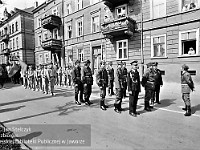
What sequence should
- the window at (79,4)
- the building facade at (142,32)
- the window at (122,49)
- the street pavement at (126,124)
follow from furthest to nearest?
1. the window at (79,4)
2. the window at (122,49)
3. the building facade at (142,32)
4. the street pavement at (126,124)

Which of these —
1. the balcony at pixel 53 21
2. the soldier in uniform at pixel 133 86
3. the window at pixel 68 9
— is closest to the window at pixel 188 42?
the soldier in uniform at pixel 133 86

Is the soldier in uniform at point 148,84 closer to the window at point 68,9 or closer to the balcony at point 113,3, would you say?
the balcony at point 113,3

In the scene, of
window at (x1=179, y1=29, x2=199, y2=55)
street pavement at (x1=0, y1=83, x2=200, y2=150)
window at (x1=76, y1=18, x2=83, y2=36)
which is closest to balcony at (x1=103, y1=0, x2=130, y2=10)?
window at (x1=76, y1=18, x2=83, y2=36)

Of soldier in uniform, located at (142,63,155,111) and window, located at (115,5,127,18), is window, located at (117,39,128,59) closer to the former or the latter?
window, located at (115,5,127,18)

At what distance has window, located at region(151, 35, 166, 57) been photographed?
492 inches

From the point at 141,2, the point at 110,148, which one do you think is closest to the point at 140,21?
the point at 141,2

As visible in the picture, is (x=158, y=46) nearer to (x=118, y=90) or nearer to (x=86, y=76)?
(x=86, y=76)

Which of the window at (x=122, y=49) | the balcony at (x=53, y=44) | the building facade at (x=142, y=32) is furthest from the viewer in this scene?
the balcony at (x=53, y=44)

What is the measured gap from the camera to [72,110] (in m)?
5.99

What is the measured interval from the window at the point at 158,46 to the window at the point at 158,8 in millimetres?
1932

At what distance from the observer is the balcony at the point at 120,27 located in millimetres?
13227

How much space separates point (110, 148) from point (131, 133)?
36.1 inches

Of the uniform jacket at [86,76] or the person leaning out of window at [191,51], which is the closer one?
the uniform jacket at [86,76]

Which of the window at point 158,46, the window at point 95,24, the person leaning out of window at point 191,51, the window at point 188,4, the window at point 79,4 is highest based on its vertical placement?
the window at point 79,4
